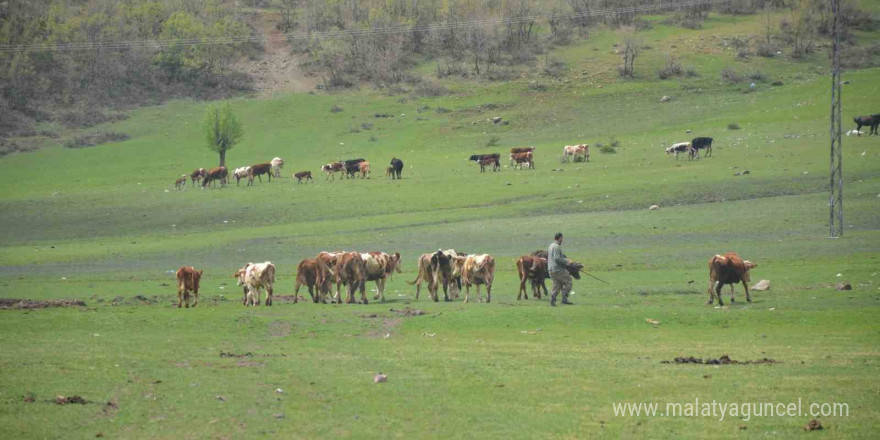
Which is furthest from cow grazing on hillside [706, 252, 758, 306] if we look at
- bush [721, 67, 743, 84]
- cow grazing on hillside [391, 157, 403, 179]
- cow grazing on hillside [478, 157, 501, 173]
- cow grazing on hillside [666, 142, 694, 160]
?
bush [721, 67, 743, 84]

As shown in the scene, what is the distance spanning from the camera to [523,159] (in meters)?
56.6

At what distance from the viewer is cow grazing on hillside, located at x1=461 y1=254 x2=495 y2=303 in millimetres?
24500

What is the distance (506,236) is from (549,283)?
623 centimetres

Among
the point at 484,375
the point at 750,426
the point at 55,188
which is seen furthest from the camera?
the point at 55,188

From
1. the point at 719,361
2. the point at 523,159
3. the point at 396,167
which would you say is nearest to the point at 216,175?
the point at 396,167

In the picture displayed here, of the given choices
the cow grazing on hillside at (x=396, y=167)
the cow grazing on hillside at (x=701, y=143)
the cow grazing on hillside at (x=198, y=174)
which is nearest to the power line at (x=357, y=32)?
the cow grazing on hillside at (x=198, y=174)

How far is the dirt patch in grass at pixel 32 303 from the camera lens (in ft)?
76.7

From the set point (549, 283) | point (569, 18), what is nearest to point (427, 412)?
point (549, 283)

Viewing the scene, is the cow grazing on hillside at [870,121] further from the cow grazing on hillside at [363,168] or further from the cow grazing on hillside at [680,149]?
the cow grazing on hillside at [363,168]

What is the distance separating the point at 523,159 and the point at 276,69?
4625cm

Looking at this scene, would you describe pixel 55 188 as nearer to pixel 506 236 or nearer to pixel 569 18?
pixel 506 236

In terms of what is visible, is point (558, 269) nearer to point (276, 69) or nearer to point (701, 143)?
point (701, 143)

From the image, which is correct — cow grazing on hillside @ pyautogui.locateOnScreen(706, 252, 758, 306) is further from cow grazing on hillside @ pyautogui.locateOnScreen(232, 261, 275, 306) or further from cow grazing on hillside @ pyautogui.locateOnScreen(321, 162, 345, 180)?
cow grazing on hillside @ pyautogui.locateOnScreen(321, 162, 345, 180)

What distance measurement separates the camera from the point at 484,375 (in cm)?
1481
